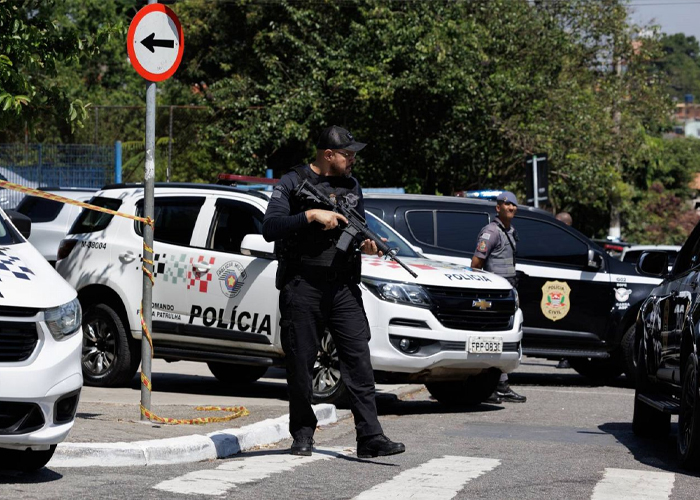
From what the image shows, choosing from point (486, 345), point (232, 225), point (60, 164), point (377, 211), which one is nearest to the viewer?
point (486, 345)

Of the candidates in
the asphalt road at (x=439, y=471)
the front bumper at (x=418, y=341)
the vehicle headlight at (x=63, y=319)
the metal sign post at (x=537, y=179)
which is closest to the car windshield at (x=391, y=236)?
the front bumper at (x=418, y=341)

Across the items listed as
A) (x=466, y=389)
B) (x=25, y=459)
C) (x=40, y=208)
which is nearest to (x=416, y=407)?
(x=466, y=389)

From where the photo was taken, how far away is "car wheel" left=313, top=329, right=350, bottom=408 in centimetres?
1020

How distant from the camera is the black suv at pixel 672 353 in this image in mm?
7402

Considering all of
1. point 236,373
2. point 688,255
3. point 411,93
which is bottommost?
point 236,373

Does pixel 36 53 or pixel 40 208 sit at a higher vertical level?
pixel 36 53

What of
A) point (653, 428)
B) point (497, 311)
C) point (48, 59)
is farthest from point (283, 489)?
point (48, 59)

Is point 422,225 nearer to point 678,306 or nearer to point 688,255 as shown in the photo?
point 688,255

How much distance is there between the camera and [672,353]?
821 centimetres

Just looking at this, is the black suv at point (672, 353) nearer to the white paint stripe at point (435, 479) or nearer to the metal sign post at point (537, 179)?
the white paint stripe at point (435, 479)

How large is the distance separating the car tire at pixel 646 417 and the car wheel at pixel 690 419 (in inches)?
58.3

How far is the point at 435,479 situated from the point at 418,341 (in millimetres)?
3440

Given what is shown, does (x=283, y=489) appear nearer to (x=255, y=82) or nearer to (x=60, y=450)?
(x=60, y=450)

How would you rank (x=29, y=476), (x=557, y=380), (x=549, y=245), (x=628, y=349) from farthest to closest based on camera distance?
(x=557, y=380) → (x=549, y=245) → (x=628, y=349) → (x=29, y=476)
